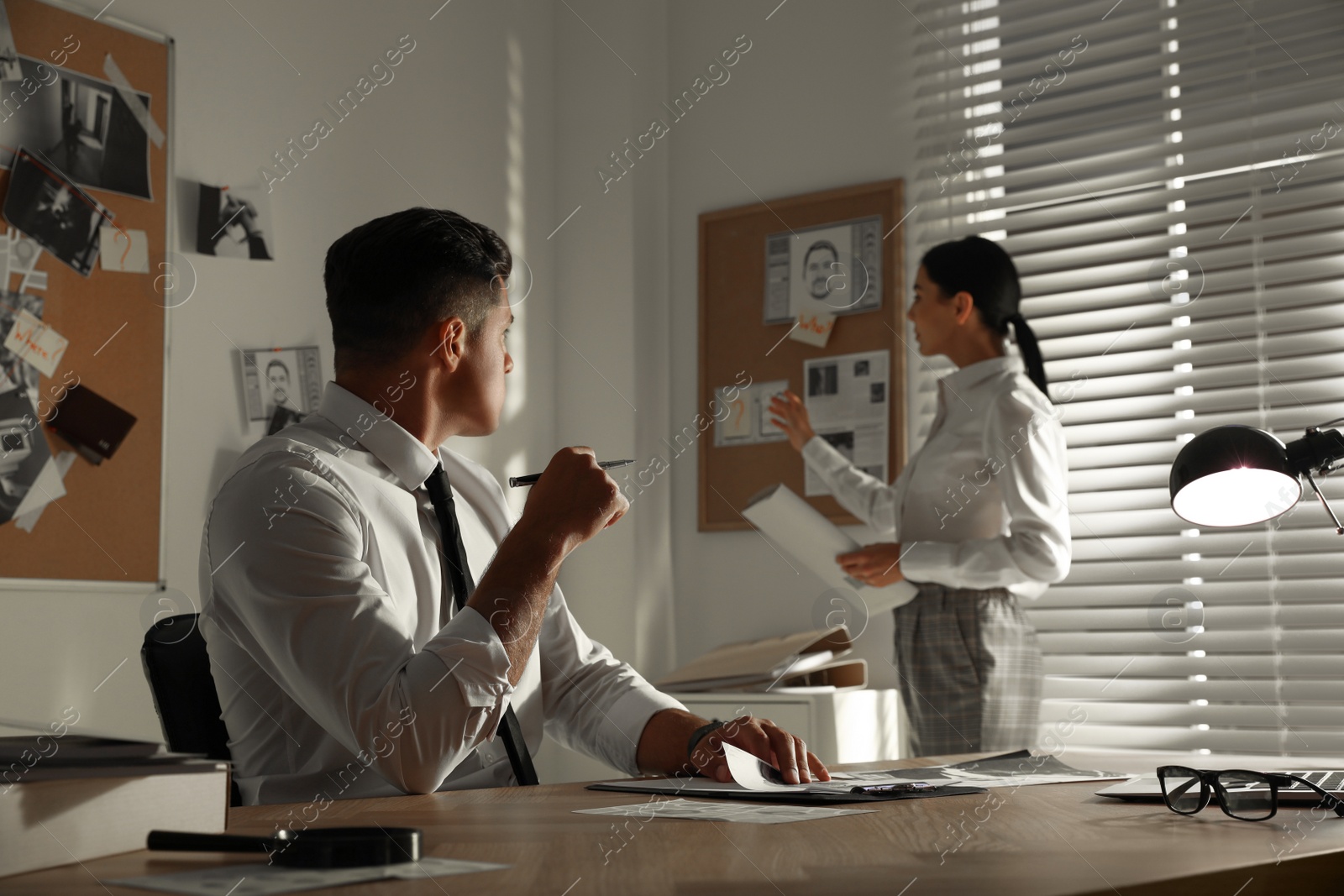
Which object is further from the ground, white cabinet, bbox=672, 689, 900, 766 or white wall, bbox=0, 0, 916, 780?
white wall, bbox=0, 0, 916, 780

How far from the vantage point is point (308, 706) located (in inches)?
47.3

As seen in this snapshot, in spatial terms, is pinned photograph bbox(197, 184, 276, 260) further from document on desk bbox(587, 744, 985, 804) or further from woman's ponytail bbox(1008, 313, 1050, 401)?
document on desk bbox(587, 744, 985, 804)

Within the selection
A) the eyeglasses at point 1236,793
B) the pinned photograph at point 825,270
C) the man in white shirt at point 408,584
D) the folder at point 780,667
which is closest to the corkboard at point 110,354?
the man in white shirt at point 408,584

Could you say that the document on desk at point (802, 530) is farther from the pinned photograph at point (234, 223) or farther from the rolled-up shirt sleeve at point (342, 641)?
the rolled-up shirt sleeve at point (342, 641)

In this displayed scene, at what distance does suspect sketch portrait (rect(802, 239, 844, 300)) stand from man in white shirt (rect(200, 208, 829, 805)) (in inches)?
81.7

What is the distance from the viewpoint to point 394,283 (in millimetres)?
1509

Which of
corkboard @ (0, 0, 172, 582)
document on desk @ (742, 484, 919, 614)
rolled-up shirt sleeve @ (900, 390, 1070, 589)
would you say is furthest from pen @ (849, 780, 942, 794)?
corkboard @ (0, 0, 172, 582)

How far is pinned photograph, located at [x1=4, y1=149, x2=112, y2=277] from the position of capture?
7.81ft

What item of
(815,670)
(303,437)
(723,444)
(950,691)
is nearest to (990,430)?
(950,691)

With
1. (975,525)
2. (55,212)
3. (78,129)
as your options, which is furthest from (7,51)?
(975,525)

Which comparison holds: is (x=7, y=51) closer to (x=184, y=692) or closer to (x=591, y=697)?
(x=184, y=692)

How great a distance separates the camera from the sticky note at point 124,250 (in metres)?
2.54

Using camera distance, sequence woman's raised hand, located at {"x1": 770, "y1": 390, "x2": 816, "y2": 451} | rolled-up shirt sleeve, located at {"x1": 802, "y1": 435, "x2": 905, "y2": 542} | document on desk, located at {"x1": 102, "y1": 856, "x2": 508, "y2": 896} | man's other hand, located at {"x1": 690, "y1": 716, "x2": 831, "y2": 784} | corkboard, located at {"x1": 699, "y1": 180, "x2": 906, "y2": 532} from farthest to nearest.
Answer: corkboard, located at {"x1": 699, "y1": 180, "x2": 906, "y2": 532}
woman's raised hand, located at {"x1": 770, "y1": 390, "x2": 816, "y2": 451}
rolled-up shirt sleeve, located at {"x1": 802, "y1": 435, "x2": 905, "y2": 542}
man's other hand, located at {"x1": 690, "y1": 716, "x2": 831, "y2": 784}
document on desk, located at {"x1": 102, "y1": 856, "x2": 508, "y2": 896}

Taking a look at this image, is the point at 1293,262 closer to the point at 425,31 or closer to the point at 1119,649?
the point at 1119,649
